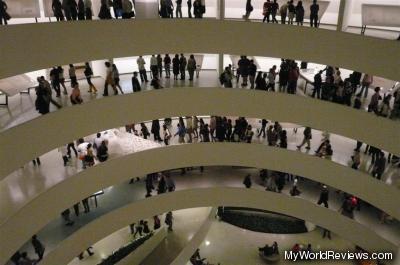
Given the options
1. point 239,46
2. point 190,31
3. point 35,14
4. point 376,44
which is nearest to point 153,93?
point 190,31

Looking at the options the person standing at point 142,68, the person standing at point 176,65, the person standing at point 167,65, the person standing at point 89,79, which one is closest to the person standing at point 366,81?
the person standing at point 176,65

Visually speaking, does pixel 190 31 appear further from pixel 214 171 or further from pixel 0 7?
pixel 214 171

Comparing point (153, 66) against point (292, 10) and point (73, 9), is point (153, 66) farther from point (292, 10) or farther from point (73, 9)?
point (292, 10)

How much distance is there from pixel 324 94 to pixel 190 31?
617 centimetres

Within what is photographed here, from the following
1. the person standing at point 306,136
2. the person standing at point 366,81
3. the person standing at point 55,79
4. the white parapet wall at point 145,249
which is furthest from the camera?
the white parapet wall at point 145,249

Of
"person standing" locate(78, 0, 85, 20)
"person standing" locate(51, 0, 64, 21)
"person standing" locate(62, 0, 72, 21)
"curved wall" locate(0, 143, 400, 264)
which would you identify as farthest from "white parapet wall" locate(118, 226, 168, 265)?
"person standing" locate(51, 0, 64, 21)

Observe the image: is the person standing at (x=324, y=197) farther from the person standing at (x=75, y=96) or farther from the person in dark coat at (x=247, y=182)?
the person standing at (x=75, y=96)

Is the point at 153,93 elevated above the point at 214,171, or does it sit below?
above

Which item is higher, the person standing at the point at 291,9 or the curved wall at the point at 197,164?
the person standing at the point at 291,9

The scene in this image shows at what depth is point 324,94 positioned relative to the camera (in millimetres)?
17531

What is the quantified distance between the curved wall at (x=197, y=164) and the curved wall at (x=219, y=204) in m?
1.55

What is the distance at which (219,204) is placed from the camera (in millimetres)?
21562

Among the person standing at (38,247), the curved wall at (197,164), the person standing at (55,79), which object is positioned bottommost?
the person standing at (38,247)

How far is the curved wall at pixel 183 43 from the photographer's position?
13.9m
